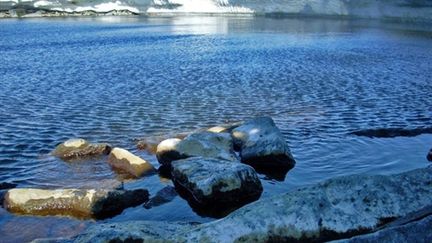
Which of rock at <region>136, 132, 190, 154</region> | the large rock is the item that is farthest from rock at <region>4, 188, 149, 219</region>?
rock at <region>136, 132, 190, 154</region>

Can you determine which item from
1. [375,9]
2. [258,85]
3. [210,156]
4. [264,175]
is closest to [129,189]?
[210,156]

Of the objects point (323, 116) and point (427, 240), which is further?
point (323, 116)

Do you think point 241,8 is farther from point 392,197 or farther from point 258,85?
point 392,197

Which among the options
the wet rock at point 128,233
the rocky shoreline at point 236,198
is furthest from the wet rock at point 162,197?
the wet rock at point 128,233

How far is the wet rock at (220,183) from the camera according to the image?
7.58m

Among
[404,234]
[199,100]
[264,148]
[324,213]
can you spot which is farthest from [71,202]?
[199,100]

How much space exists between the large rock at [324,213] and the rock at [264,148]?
4209mm

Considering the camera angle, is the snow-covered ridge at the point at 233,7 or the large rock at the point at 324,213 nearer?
the large rock at the point at 324,213

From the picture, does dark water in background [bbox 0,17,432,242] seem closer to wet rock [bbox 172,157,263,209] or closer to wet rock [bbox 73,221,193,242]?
wet rock [bbox 172,157,263,209]

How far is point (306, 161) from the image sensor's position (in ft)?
31.9

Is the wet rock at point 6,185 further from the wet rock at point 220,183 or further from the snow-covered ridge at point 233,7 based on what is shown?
the snow-covered ridge at point 233,7

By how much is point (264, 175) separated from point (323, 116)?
4967 millimetres

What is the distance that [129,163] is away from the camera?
30.0 ft

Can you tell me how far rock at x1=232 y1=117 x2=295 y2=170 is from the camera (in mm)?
9359
